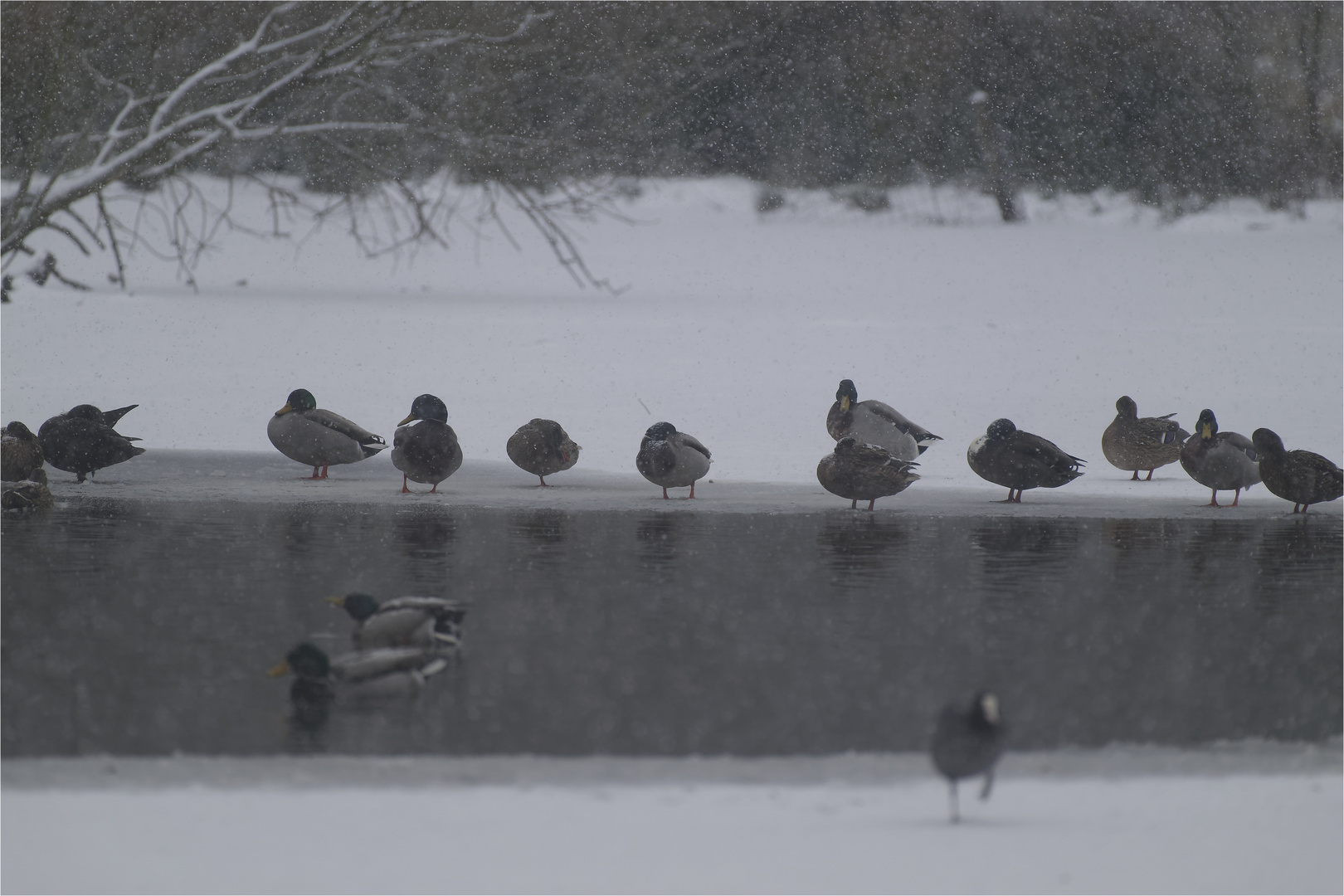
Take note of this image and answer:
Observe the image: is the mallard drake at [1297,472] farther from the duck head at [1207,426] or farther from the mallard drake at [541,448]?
the mallard drake at [541,448]

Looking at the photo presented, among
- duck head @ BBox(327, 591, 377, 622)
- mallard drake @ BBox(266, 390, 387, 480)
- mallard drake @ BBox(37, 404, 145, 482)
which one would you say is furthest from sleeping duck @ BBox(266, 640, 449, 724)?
mallard drake @ BBox(37, 404, 145, 482)

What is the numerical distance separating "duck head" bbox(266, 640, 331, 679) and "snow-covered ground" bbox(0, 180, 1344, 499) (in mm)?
5477

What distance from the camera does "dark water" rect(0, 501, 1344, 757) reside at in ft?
15.3

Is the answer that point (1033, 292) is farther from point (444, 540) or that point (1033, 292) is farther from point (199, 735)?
point (199, 735)

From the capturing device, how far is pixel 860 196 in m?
24.6

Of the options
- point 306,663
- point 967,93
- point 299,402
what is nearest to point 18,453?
point 299,402

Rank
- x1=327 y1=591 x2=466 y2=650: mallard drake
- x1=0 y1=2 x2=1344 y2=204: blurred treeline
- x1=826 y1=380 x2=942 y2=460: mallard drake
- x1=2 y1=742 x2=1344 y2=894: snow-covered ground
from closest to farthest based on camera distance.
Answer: x1=2 y1=742 x2=1344 y2=894: snow-covered ground < x1=327 y1=591 x2=466 y2=650: mallard drake < x1=826 y1=380 x2=942 y2=460: mallard drake < x1=0 y1=2 x2=1344 y2=204: blurred treeline

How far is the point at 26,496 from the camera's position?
823 cm

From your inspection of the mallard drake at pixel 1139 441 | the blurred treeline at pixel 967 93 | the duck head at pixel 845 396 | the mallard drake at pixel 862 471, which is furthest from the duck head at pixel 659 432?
the blurred treeline at pixel 967 93

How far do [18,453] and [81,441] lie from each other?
1.77ft

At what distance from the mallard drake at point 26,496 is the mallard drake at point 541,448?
9.09 ft

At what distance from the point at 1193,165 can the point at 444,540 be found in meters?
20.7

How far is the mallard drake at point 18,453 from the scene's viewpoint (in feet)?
28.2

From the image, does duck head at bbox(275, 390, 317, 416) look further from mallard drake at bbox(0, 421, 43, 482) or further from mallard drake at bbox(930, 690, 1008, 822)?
mallard drake at bbox(930, 690, 1008, 822)
